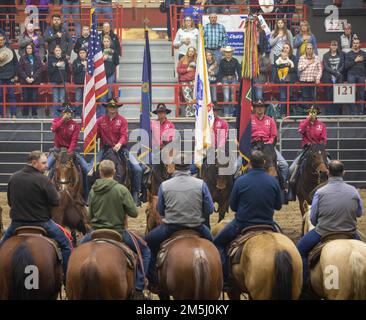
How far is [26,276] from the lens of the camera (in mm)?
16219

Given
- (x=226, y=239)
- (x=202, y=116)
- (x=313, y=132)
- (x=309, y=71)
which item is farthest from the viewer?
(x=309, y=71)

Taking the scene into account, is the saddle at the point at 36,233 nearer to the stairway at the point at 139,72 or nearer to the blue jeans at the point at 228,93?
the blue jeans at the point at 228,93

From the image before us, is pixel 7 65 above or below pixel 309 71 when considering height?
above

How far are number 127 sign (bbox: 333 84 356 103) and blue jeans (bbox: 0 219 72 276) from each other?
16200 millimetres

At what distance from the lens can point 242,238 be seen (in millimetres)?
17250

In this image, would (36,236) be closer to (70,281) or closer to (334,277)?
(70,281)

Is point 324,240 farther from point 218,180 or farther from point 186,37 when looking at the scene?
point 186,37

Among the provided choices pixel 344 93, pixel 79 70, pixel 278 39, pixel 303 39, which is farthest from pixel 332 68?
pixel 79 70

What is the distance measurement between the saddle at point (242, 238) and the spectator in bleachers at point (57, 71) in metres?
16.3

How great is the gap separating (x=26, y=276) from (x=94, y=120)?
8851 mm

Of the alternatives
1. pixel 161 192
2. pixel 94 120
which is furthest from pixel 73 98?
pixel 161 192

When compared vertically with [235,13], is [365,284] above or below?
below

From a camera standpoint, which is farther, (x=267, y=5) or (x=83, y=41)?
(x=267, y=5)

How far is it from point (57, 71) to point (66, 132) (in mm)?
7854
